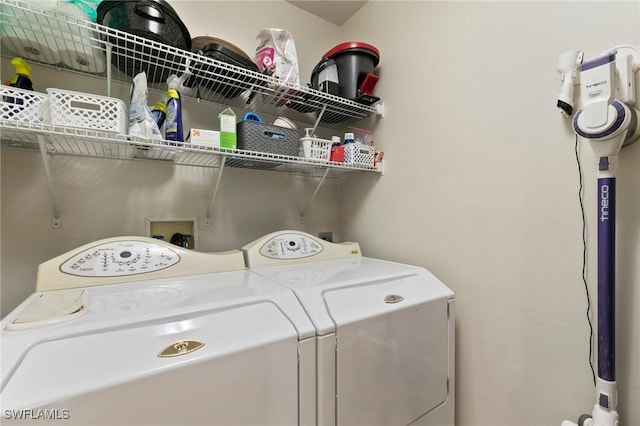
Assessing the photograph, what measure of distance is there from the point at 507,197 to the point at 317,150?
874 millimetres

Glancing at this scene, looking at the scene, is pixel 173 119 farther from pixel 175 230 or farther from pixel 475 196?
pixel 475 196

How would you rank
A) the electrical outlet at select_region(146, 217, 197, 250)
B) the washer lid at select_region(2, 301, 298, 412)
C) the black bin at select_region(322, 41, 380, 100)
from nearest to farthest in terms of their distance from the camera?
the washer lid at select_region(2, 301, 298, 412)
the electrical outlet at select_region(146, 217, 197, 250)
the black bin at select_region(322, 41, 380, 100)

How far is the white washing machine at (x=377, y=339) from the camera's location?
806mm

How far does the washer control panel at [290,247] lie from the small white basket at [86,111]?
0.73 meters

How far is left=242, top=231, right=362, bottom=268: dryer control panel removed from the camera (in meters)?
1.30

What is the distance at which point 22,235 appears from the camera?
1118mm

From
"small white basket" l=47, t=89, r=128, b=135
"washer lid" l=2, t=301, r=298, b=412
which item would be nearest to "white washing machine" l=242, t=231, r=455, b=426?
"washer lid" l=2, t=301, r=298, b=412

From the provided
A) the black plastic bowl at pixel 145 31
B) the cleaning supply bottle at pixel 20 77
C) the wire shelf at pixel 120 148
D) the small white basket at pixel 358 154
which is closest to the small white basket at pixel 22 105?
the wire shelf at pixel 120 148

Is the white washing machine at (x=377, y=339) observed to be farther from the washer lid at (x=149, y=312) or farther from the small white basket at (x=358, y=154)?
the small white basket at (x=358, y=154)

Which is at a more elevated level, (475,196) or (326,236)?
(475,196)

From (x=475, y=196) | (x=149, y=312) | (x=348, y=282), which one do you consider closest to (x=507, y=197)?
(x=475, y=196)

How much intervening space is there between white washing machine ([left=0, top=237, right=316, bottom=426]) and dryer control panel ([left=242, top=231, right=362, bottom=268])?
33cm

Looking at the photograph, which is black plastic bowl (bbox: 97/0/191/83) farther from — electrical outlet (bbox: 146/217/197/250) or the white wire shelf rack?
electrical outlet (bbox: 146/217/197/250)

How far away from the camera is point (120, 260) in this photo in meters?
1.02
